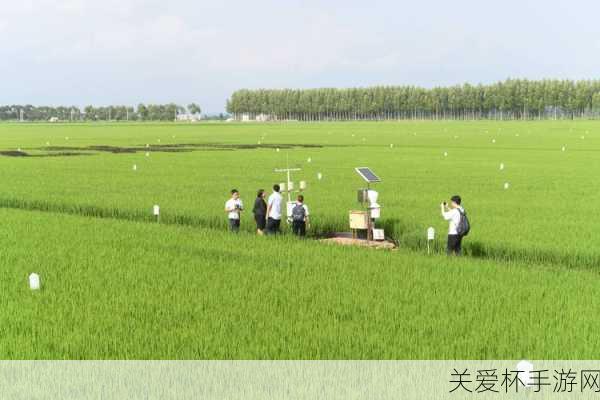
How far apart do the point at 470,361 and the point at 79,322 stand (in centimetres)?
561

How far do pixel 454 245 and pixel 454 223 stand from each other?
0.57 m

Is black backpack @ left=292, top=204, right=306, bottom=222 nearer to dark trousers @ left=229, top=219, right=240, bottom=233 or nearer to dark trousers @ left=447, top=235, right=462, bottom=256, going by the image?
dark trousers @ left=229, top=219, right=240, bottom=233

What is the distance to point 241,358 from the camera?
823 cm

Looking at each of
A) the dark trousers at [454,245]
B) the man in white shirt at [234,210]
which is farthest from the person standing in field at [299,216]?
the dark trousers at [454,245]

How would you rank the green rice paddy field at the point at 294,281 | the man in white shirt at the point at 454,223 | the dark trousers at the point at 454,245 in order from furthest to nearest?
the dark trousers at the point at 454,245
the man in white shirt at the point at 454,223
the green rice paddy field at the point at 294,281

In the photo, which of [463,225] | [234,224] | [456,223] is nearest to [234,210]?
[234,224]

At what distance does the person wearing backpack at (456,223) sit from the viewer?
48.2 feet

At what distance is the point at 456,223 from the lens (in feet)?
48.6

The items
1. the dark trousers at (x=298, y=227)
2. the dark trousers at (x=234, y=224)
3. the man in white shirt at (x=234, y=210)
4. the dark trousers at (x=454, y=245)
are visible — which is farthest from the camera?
the dark trousers at (x=234, y=224)

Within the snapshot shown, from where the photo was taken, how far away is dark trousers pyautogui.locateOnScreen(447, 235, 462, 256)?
15.0 m

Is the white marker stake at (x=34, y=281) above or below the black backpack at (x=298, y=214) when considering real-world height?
below

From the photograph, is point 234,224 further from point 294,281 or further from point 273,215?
point 294,281

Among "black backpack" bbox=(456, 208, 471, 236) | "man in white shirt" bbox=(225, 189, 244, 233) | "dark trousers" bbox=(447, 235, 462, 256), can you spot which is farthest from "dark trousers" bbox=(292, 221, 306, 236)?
"black backpack" bbox=(456, 208, 471, 236)

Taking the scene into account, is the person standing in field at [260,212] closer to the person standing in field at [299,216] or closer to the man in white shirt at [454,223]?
the person standing in field at [299,216]
